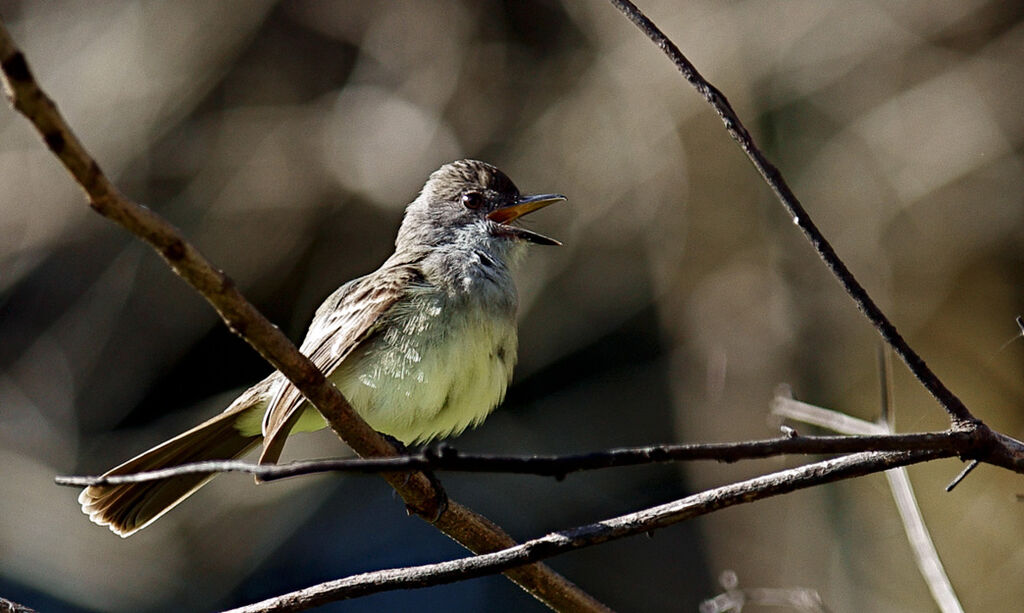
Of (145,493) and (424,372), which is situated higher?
(145,493)

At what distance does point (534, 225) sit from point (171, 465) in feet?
11.4

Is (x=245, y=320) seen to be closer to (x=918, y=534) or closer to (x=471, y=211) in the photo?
(x=918, y=534)

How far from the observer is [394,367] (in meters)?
4.18

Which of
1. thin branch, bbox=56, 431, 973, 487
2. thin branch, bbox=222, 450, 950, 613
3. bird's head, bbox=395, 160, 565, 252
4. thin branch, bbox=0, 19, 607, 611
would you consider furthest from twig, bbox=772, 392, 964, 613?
bird's head, bbox=395, 160, 565, 252

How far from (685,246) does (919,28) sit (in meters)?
2.09

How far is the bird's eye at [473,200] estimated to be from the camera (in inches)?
206

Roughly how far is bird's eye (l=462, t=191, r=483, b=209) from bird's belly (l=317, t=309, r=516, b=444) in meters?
1.00

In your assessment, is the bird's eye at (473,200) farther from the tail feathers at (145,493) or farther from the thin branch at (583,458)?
the thin branch at (583,458)

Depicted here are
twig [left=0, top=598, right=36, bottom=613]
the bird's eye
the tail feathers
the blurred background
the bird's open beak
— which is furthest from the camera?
the blurred background

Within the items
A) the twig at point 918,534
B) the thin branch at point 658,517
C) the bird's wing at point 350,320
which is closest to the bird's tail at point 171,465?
the bird's wing at point 350,320

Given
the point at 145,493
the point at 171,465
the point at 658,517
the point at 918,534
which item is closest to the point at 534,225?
the point at 171,465

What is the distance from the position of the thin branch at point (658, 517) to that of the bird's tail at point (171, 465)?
1.91 metres

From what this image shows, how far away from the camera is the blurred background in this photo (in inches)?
289

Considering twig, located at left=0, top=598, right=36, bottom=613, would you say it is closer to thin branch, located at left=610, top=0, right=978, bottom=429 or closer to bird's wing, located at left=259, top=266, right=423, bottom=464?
bird's wing, located at left=259, top=266, right=423, bottom=464
